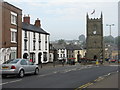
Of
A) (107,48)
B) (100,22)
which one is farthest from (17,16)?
(107,48)

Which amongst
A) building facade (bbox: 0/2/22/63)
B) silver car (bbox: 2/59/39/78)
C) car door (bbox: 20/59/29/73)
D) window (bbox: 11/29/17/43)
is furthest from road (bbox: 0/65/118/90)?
window (bbox: 11/29/17/43)

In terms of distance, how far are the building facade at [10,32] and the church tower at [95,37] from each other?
61416 millimetres

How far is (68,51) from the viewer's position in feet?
360

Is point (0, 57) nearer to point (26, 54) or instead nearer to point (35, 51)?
point (26, 54)

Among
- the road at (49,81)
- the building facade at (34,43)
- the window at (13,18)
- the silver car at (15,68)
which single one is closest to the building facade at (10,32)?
the window at (13,18)

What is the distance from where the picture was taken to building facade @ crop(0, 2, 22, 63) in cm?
3008

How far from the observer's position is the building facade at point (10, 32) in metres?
30.1

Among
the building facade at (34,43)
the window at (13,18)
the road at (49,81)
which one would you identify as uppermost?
the window at (13,18)

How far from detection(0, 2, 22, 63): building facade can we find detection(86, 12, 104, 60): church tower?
6142cm

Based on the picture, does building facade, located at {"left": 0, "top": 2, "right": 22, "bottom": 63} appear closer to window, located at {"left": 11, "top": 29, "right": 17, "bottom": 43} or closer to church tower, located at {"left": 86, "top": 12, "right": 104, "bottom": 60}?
window, located at {"left": 11, "top": 29, "right": 17, "bottom": 43}

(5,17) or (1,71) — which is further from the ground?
(5,17)

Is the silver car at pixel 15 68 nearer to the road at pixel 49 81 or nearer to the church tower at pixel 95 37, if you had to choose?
the road at pixel 49 81

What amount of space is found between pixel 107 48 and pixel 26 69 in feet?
440

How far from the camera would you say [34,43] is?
147 ft
